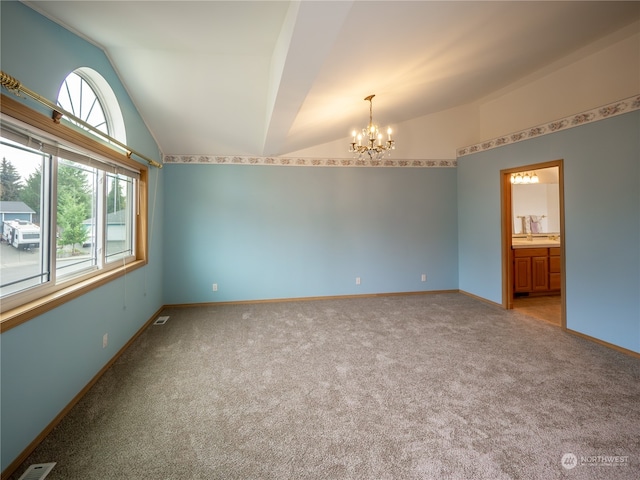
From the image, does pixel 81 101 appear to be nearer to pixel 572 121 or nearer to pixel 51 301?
pixel 51 301

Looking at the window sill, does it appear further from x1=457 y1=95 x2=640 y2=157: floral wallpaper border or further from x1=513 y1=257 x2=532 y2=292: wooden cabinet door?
x1=513 y1=257 x2=532 y2=292: wooden cabinet door

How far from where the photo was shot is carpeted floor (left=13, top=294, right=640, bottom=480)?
4.80ft

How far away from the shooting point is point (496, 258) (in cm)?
416

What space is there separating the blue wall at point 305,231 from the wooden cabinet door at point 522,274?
91 cm

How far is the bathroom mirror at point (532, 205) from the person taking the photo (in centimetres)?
536

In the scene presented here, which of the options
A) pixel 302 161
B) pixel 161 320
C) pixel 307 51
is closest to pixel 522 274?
pixel 302 161

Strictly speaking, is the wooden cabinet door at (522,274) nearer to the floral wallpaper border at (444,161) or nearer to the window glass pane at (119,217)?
the floral wallpaper border at (444,161)

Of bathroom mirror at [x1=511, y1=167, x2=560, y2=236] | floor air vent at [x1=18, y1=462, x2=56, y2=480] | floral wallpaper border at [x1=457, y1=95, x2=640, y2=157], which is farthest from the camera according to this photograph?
bathroom mirror at [x1=511, y1=167, x2=560, y2=236]

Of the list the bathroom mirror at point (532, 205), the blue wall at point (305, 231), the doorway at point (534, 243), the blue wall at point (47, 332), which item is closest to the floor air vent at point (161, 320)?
the blue wall at point (305, 231)

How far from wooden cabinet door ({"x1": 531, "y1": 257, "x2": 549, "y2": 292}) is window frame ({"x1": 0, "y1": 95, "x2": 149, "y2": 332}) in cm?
592

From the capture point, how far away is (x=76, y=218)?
7.41 feet

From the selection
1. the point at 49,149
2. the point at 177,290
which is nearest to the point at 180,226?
the point at 177,290

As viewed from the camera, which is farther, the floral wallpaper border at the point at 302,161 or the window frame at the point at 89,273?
the floral wallpaper border at the point at 302,161

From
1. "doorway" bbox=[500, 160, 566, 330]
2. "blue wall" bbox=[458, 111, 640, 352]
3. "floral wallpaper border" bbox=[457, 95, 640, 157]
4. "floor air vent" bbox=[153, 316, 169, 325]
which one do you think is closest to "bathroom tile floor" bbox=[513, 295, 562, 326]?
"doorway" bbox=[500, 160, 566, 330]
